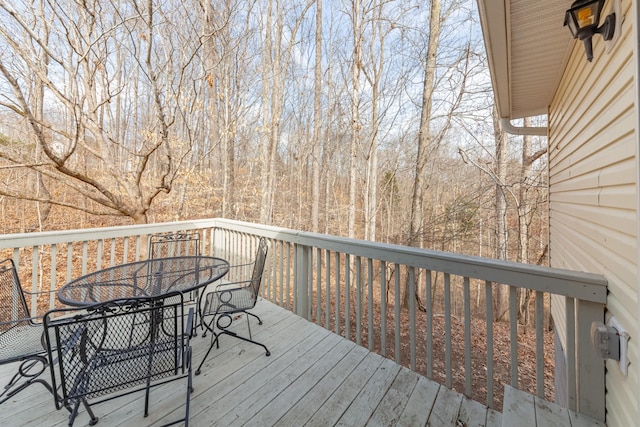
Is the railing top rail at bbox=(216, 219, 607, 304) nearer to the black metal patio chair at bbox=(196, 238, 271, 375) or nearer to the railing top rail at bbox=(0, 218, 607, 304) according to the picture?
the railing top rail at bbox=(0, 218, 607, 304)

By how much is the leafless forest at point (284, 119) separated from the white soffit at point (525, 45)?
2.89 meters

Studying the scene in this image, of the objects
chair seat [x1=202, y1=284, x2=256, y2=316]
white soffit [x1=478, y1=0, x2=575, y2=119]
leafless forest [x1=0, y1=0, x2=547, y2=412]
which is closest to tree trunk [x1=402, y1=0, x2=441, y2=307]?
leafless forest [x1=0, y1=0, x2=547, y2=412]

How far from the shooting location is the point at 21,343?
1855mm

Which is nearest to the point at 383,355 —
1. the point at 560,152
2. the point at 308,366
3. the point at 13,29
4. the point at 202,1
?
the point at 308,366

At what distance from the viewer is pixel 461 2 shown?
623cm

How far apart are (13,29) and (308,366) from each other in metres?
5.76

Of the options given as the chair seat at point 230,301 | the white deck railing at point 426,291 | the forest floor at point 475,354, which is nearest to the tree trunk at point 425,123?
the forest floor at point 475,354

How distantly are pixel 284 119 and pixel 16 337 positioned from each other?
10.8m

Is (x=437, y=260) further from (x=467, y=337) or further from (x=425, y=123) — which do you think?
(x=425, y=123)

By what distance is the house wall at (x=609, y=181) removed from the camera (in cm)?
119

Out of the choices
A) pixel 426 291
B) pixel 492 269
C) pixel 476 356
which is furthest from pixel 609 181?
pixel 476 356

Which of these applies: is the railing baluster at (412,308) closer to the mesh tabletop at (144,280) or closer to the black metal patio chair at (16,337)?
the mesh tabletop at (144,280)

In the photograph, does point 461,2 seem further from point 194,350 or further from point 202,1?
point 194,350

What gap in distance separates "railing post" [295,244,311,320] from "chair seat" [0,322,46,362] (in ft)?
6.49
